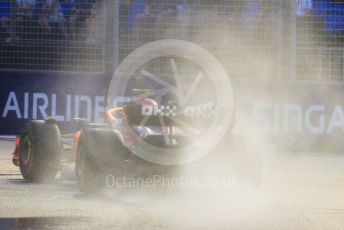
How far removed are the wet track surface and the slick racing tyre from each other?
0.52 feet

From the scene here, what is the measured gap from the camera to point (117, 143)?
348 inches

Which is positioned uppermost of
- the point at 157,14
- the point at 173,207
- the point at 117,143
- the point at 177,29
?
the point at 157,14

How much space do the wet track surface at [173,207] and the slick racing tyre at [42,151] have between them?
0.52 feet

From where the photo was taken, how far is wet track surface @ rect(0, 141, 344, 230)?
7.12 metres

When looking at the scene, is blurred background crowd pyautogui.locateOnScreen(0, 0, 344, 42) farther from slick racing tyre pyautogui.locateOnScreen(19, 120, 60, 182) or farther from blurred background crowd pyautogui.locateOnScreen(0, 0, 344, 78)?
slick racing tyre pyautogui.locateOnScreen(19, 120, 60, 182)

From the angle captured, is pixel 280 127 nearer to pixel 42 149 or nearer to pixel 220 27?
pixel 220 27

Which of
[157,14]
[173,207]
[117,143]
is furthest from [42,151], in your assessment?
[157,14]

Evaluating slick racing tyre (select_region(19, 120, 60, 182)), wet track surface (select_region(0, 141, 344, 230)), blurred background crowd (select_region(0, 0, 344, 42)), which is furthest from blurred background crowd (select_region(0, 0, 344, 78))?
slick racing tyre (select_region(19, 120, 60, 182))

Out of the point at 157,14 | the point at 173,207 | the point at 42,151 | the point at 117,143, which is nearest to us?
the point at 173,207

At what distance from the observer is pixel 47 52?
55.7 ft

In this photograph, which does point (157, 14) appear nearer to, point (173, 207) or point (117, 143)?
point (117, 143)

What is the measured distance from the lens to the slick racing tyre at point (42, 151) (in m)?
9.89

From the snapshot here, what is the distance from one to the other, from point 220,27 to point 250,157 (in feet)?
26.0

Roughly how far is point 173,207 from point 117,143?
0.99 meters
